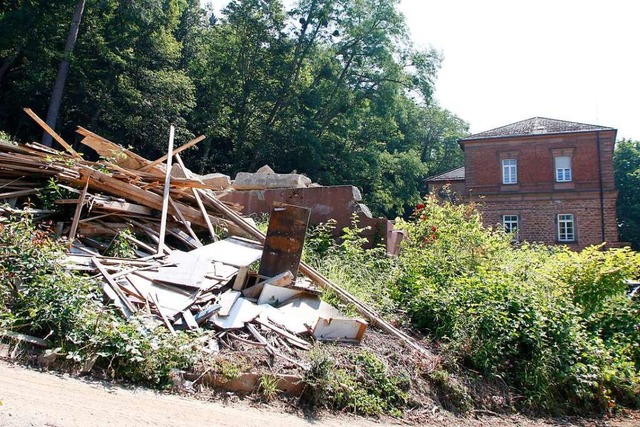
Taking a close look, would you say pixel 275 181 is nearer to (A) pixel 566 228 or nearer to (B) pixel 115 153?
(B) pixel 115 153

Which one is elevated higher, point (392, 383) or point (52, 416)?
point (52, 416)

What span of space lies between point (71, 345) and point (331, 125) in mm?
27138

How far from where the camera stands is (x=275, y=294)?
6.41 metres

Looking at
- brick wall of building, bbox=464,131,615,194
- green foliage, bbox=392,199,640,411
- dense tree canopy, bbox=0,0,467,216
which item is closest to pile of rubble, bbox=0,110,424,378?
green foliage, bbox=392,199,640,411

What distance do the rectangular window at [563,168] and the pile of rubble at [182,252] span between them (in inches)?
1046

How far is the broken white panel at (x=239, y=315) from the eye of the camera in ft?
18.4

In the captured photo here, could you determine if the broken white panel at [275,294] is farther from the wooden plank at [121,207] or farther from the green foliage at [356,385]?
the wooden plank at [121,207]

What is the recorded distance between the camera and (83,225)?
7.18 m

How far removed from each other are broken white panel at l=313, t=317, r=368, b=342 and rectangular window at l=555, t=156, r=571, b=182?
2807cm

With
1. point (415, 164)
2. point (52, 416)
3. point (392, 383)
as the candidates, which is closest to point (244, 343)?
point (392, 383)

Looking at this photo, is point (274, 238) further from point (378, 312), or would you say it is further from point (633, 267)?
point (633, 267)

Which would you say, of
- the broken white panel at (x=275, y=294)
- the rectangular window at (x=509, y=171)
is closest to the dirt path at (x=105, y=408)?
the broken white panel at (x=275, y=294)

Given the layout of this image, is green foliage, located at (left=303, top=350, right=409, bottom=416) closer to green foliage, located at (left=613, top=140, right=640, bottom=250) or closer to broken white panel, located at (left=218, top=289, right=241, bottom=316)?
broken white panel, located at (left=218, top=289, right=241, bottom=316)

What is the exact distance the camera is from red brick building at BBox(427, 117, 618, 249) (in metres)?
29.4
